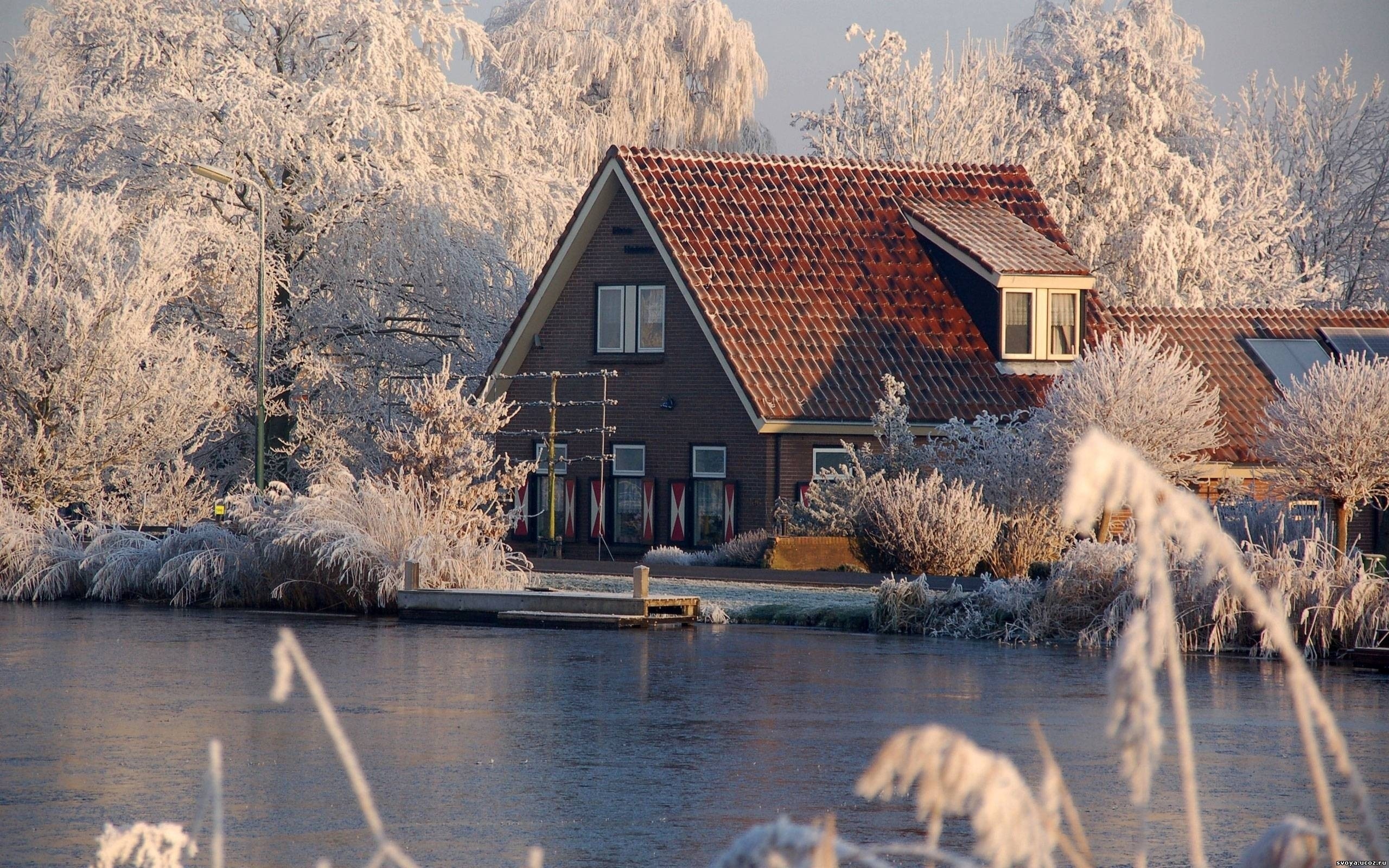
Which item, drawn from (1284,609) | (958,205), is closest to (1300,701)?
(1284,609)

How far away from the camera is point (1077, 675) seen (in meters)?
19.1

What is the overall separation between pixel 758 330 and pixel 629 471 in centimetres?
402

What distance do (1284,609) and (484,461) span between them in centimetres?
1251

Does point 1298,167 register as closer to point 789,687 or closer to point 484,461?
point 484,461

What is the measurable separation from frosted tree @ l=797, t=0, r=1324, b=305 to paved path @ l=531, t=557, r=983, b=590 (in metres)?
25.2

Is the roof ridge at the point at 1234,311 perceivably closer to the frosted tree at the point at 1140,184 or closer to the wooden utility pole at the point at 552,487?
the frosted tree at the point at 1140,184

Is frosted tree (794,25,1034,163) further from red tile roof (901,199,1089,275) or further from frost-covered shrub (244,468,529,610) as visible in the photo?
frost-covered shrub (244,468,529,610)

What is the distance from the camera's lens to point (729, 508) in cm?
3534

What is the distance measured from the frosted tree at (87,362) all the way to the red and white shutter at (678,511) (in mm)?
9021

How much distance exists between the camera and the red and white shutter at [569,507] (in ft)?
125

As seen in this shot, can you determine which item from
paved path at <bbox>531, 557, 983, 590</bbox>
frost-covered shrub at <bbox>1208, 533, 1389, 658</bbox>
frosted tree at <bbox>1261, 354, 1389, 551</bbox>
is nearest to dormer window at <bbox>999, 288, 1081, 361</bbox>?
frosted tree at <bbox>1261, 354, 1389, 551</bbox>

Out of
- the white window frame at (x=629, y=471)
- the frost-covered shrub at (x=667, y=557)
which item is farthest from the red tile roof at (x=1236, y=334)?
the frost-covered shrub at (x=667, y=557)

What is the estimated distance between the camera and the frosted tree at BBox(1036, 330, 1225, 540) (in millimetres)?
32625

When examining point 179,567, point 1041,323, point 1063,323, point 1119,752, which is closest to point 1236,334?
point 1063,323
